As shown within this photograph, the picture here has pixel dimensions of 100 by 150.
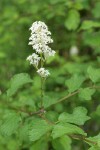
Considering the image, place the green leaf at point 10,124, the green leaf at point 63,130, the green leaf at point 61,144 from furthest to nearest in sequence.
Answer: the green leaf at point 61,144 < the green leaf at point 10,124 < the green leaf at point 63,130

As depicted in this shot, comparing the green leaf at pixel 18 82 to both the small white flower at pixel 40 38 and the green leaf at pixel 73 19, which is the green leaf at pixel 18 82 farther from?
the green leaf at pixel 73 19

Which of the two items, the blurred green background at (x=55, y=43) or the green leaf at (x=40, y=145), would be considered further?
the blurred green background at (x=55, y=43)

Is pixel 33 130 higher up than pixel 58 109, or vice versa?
pixel 58 109

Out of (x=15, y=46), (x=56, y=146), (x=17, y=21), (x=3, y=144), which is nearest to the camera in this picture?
(x=56, y=146)

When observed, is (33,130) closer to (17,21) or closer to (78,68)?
(78,68)

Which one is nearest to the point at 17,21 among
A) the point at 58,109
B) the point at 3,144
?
the point at 58,109

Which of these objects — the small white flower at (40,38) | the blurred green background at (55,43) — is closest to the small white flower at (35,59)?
the small white flower at (40,38)

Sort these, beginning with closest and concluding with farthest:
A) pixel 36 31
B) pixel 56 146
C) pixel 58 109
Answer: pixel 36 31, pixel 56 146, pixel 58 109
